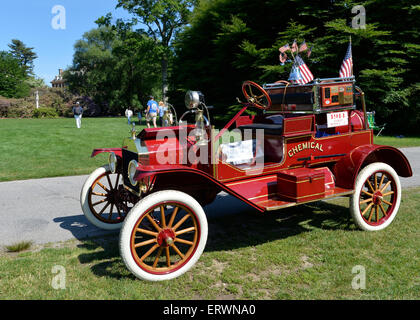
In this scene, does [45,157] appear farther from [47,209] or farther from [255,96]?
[255,96]

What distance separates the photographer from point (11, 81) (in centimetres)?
5731

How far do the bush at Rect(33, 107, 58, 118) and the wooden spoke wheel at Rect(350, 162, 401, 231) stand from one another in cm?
4104

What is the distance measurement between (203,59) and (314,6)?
7545 millimetres

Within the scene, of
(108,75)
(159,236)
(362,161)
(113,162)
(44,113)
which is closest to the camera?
(159,236)

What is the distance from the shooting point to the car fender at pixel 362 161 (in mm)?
4273

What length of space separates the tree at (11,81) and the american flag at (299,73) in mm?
60406

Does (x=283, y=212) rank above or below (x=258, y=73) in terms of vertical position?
below

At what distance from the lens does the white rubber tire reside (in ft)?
14.4

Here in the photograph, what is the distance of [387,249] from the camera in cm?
389

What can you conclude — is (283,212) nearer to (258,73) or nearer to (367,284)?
(367,284)

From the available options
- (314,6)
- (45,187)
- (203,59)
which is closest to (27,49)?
(203,59)

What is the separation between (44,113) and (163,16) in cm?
1863

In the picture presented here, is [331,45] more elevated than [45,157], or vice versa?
[331,45]

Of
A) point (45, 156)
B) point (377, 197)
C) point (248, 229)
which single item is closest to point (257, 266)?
point (248, 229)
